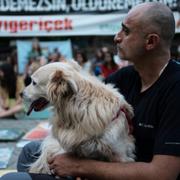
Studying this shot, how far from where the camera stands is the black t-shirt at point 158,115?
1.95 metres

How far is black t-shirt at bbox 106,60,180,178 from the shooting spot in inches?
76.8

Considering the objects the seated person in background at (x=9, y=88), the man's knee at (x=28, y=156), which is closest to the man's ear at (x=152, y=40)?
the man's knee at (x=28, y=156)

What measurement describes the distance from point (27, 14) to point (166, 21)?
24.9 feet

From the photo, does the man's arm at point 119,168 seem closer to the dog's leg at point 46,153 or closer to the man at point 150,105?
the man at point 150,105

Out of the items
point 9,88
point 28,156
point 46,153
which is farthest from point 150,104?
point 9,88

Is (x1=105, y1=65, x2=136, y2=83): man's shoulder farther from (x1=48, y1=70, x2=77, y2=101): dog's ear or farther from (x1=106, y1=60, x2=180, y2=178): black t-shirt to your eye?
(x1=48, y1=70, x2=77, y2=101): dog's ear

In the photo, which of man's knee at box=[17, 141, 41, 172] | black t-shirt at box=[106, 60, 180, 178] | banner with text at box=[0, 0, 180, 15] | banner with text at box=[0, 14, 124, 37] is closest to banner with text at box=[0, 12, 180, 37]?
banner with text at box=[0, 14, 124, 37]

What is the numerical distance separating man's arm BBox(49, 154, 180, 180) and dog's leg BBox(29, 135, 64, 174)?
0.47 ft

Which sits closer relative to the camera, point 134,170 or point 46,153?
point 134,170

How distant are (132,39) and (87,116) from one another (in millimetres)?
409

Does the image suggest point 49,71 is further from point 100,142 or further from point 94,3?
point 94,3

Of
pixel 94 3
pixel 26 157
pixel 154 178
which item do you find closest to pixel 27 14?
pixel 94 3

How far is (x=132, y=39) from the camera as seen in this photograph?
84.7 inches

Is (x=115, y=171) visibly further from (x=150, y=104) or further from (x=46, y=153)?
(x=46, y=153)
